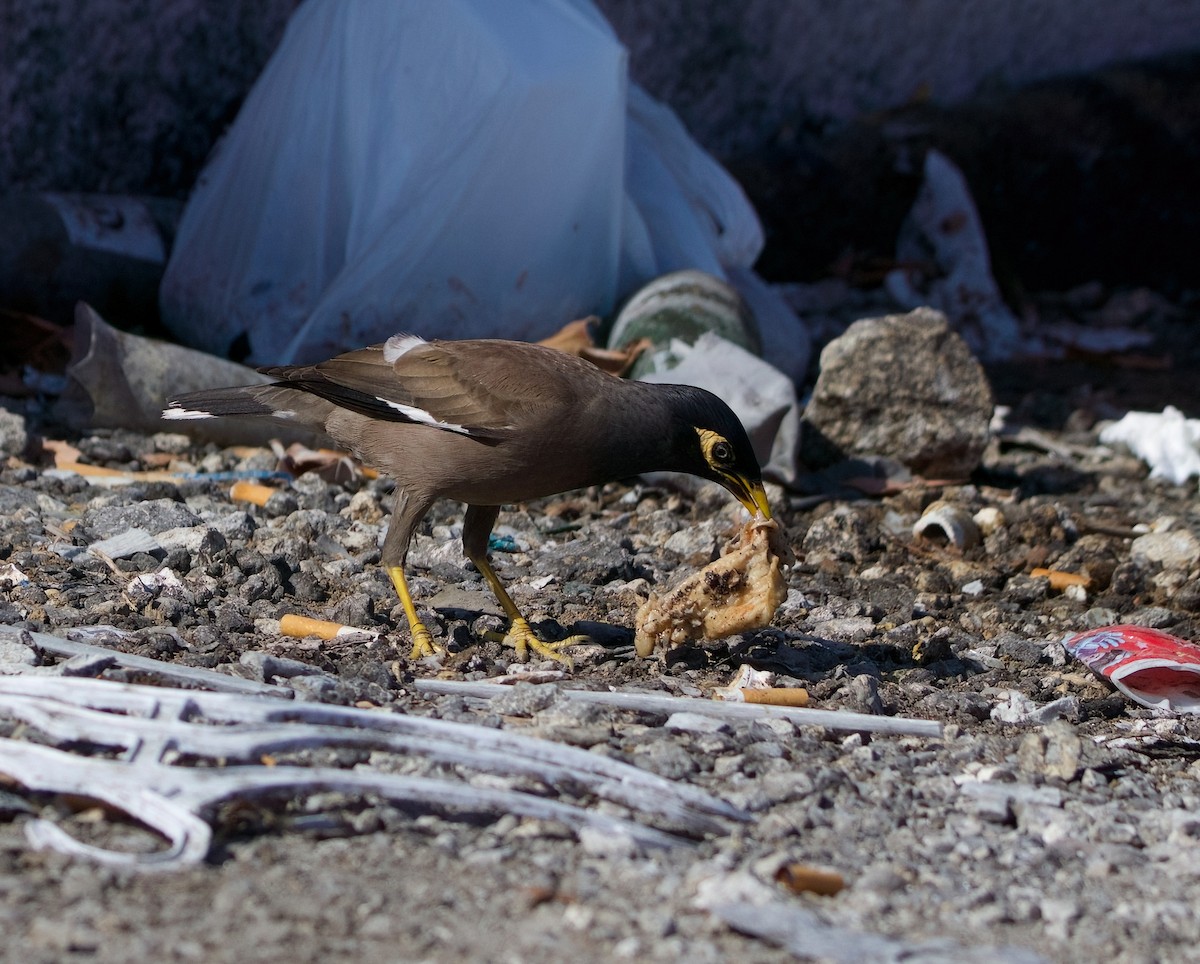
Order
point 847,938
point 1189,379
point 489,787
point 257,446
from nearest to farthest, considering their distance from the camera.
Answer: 1. point 847,938
2. point 489,787
3. point 257,446
4. point 1189,379

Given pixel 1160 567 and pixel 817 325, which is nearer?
pixel 1160 567

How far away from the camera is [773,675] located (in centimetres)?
349

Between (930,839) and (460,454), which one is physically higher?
(460,454)

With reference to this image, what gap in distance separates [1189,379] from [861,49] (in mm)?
3557

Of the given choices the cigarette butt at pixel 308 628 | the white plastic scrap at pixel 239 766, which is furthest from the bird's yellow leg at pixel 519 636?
the white plastic scrap at pixel 239 766

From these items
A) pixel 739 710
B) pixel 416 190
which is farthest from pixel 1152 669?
pixel 416 190

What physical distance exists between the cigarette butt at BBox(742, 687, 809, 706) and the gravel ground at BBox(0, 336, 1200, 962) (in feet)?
0.42

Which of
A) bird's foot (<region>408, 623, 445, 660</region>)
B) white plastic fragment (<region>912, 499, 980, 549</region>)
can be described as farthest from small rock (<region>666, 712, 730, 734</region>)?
white plastic fragment (<region>912, 499, 980, 549</region>)

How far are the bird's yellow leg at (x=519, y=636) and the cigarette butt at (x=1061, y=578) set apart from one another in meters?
1.73

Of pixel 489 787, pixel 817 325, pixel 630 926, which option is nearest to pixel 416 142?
pixel 817 325

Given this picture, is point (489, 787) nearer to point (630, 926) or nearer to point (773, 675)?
point (630, 926)

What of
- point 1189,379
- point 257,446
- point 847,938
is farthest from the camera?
point 1189,379

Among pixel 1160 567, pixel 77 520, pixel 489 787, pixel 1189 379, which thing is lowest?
pixel 1189 379

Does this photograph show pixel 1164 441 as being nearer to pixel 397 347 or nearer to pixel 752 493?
pixel 752 493
